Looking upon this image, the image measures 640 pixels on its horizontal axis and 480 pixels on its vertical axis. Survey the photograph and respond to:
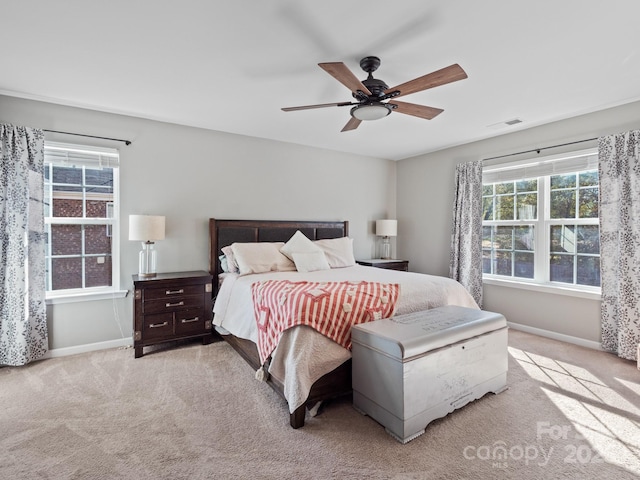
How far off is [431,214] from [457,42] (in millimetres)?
3271

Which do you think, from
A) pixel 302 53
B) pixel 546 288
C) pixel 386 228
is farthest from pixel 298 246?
pixel 546 288

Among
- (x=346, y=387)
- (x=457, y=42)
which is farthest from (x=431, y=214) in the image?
(x=346, y=387)

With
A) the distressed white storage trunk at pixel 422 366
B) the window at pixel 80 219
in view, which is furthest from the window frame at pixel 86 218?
the distressed white storage trunk at pixel 422 366

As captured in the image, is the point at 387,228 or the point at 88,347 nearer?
the point at 88,347

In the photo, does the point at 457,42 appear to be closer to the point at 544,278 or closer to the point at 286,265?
the point at 286,265

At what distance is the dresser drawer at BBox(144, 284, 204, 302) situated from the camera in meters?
3.28

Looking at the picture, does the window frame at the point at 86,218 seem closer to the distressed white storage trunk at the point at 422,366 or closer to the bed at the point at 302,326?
the bed at the point at 302,326

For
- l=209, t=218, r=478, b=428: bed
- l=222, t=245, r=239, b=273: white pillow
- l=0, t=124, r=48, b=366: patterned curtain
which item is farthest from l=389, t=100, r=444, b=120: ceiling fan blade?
l=0, t=124, r=48, b=366: patterned curtain

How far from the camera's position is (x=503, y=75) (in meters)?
2.67

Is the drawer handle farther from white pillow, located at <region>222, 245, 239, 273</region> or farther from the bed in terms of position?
white pillow, located at <region>222, 245, 239, 273</region>

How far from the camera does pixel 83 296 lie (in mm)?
3367

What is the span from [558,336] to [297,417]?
133 inches

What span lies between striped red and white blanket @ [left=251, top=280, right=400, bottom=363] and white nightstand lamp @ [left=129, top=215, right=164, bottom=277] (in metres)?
1.46

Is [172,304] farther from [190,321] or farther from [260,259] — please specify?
[260,259]
